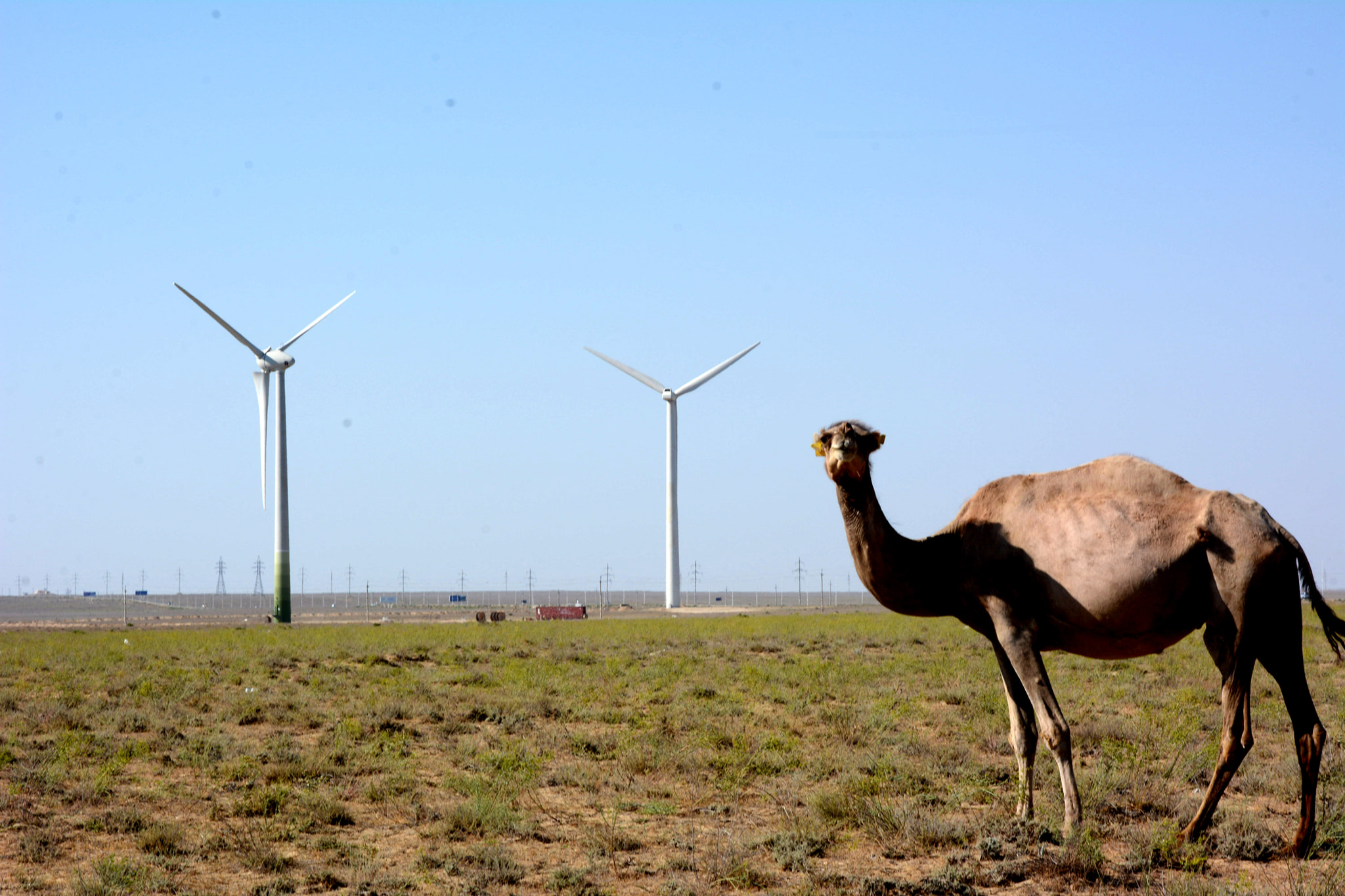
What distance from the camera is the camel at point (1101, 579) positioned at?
30.6 feet

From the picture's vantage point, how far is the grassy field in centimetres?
971

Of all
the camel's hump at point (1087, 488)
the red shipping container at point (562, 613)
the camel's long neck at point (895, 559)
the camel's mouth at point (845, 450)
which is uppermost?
the camel's mouth at point (845, 450)

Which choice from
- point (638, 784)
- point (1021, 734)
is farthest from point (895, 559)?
point (638, 784)

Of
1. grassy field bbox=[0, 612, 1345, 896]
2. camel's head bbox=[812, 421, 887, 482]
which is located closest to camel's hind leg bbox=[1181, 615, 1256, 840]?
grassy field bbox=[0, 612, 1345, 896]

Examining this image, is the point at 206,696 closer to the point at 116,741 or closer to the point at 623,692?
the point at 116,741

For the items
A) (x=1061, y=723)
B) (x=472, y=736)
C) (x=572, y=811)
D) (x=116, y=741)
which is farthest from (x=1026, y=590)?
(x=116, y=741)

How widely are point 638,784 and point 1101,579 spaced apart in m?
6.59

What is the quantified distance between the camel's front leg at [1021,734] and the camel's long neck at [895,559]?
28.5 inches

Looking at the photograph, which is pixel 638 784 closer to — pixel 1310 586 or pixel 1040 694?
pixel 1040 694

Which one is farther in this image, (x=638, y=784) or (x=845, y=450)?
(x=638, y=784)

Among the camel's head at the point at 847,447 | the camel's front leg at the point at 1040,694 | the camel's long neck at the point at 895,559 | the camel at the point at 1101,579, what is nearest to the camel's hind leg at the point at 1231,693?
the camel at the point at 1101,579

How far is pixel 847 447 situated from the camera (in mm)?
9875

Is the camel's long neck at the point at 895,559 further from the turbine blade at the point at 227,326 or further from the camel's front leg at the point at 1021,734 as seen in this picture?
the turbine blade at the point at 227,326

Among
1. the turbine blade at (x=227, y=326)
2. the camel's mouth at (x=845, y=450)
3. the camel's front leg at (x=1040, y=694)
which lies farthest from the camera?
the turbine blade at (x=227, y=326)
